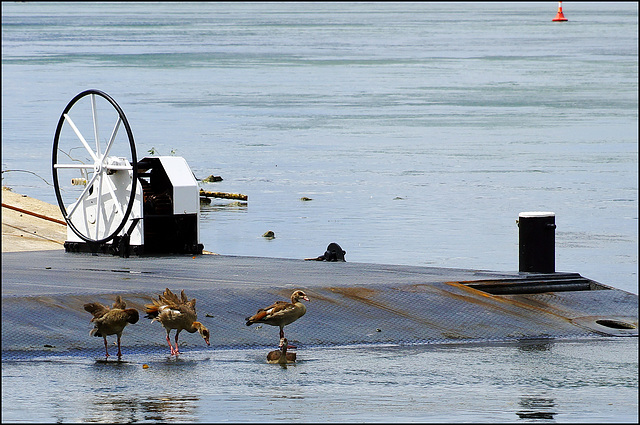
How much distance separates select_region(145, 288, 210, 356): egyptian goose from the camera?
9.84 m

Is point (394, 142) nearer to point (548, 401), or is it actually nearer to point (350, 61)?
point (548, 401)

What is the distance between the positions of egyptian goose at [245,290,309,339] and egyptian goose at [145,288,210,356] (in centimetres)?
45

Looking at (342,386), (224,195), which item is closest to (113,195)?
(342,386)

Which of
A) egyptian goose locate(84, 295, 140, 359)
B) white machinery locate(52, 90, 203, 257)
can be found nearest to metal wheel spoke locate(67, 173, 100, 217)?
white machinery locate(52, 90, 203, 257)

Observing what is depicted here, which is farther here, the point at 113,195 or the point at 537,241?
the point at 113,195

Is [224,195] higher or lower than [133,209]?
higher

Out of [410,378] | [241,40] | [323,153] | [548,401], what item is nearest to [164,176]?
[410,378]

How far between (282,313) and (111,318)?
134cm

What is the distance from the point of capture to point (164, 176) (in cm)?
1407

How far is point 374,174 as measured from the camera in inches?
1079

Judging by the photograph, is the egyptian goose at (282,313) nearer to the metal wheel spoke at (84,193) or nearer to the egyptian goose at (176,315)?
the egyptian goose at (176,315)

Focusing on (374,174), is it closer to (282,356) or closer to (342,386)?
(282,356)

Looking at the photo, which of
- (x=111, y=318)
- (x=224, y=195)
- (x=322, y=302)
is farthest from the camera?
(x=224, y=195)

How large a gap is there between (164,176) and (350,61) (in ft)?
170
